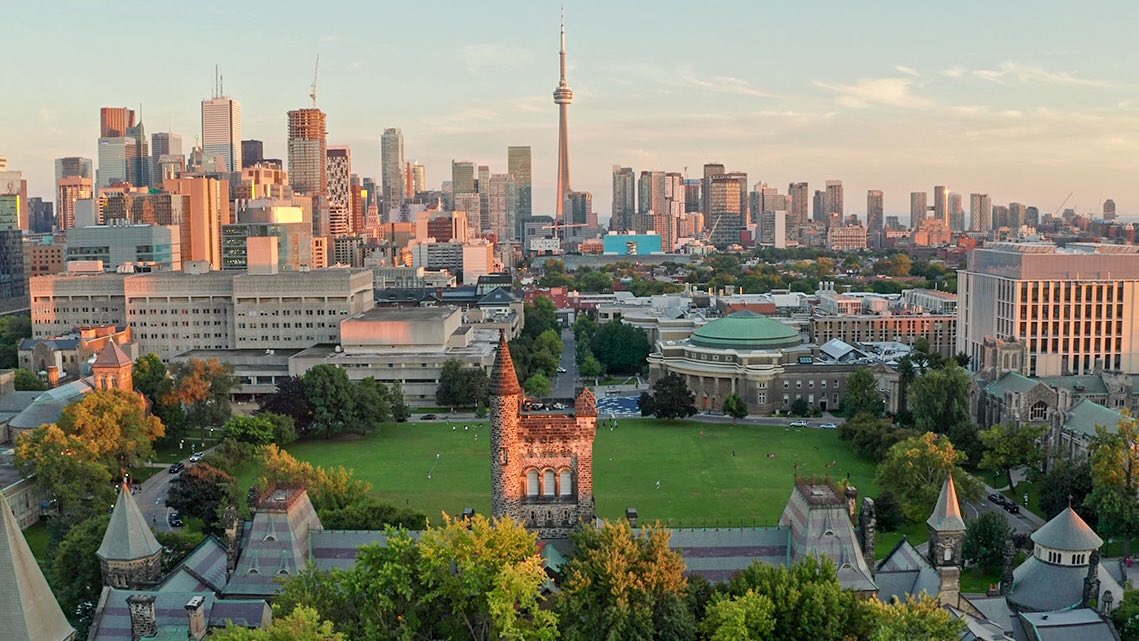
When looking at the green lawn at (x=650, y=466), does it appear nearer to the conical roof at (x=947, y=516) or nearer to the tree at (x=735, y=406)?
the tree at (x=735, y=406)

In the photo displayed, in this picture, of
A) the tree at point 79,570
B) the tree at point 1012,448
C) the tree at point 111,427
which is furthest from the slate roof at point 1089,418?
the tree at point 111,427

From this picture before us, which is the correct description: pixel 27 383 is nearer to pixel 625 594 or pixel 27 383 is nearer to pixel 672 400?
pixel 672 400

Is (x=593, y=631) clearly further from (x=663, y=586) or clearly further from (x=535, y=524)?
(x=535, y=524)

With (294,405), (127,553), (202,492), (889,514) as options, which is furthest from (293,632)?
(294,405)

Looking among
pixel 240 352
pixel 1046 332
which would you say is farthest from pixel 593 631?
pixel 240 352

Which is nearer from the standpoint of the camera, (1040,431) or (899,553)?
(899,553)

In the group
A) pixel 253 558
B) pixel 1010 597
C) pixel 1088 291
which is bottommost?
pixel 1010 597

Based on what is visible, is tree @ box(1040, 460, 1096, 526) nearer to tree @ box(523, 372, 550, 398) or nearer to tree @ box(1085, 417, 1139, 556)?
tree @ box(1085, 417, 1139, 556)

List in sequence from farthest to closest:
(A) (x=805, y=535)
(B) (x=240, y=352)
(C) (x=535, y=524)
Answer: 1. (B) (x=240, y=352)
2. (C) (x=535, y=524)
3. (A) (x=805, y=535)
